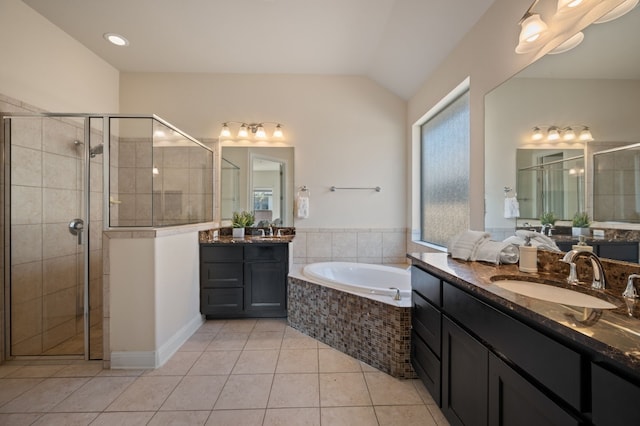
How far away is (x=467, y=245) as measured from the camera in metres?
1.67

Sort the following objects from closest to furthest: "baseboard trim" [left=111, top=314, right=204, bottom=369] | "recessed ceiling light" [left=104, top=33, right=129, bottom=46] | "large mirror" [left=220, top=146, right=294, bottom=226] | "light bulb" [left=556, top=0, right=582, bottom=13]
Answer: "light bulb" [left=556, top=0, right=582, bottom=13] → "baseboard trim" [left=111, top=314, right=204, bottom=369] → "recessed ceiling light" [left=104, top=33, right=129, bottom=46] → "large mirror" [left=220, top=146, right=294, bottom=226]

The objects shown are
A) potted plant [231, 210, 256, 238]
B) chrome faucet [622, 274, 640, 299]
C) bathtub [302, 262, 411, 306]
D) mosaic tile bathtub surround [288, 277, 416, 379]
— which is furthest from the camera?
potted plant [231, 210, 256, 238]

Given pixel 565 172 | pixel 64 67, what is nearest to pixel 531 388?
pixel 565 172

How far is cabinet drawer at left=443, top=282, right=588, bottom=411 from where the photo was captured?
70 cm

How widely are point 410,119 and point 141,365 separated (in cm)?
352

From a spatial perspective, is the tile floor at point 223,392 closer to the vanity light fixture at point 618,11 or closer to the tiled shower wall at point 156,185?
the tiled shower wall at point 156,185

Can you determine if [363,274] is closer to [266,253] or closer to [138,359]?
→ [266,253]

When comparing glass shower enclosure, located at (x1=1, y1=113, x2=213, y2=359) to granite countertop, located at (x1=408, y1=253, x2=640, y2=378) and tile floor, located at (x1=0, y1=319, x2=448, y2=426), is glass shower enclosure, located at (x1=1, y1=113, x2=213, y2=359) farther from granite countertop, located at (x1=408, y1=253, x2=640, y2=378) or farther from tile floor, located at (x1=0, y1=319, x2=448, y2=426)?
granite countertop, located at (x1=408, y1=253, x2=640, y2=378)

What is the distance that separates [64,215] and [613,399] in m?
3.25

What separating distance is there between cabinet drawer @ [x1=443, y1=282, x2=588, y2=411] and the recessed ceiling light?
3.58 metres

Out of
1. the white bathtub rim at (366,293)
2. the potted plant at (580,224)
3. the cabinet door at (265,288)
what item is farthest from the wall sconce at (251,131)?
the potted plant at (580,224)

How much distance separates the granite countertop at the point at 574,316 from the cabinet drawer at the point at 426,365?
0.51 m

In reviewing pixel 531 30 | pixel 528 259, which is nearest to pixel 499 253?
pixel 528 259

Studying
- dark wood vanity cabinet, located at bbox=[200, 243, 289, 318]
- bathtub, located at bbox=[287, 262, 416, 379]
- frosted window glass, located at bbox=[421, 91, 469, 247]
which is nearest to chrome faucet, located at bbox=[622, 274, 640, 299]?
bathtub, located at bbox=[287, 262, 416, 379]
